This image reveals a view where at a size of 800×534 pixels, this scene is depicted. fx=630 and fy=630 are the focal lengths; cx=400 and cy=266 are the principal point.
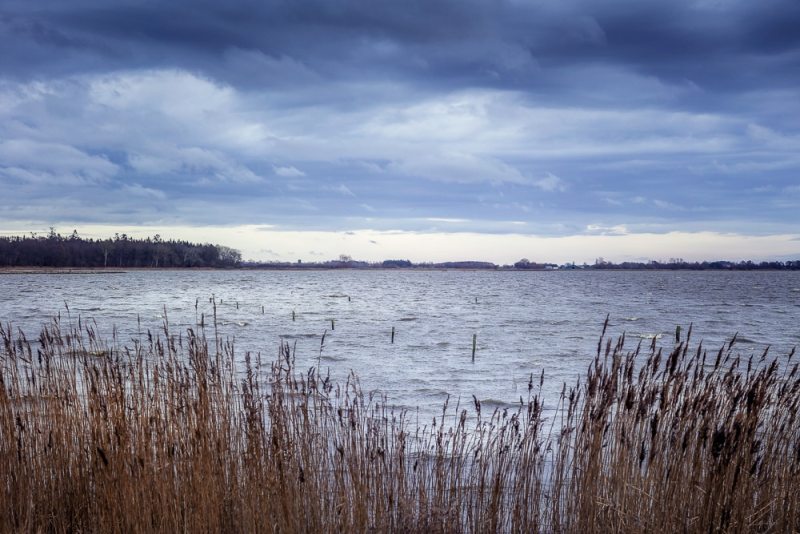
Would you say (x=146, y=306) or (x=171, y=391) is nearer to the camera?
(x=171, y=391)

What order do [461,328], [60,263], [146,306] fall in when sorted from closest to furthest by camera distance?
1. [461,328]
2. [146,306]
3. [60,263]

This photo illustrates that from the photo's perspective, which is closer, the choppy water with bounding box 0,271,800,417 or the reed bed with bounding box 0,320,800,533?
the reed bed with bounding box 0,320,800,533

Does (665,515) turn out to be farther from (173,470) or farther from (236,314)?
(236,314)

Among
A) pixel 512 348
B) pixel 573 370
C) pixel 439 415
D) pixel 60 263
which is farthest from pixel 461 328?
pixel 60 263

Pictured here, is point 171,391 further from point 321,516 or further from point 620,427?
point 620,427

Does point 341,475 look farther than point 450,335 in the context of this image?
No

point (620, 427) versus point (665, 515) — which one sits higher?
point (620, 427)

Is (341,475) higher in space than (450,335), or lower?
higher

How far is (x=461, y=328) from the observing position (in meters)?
37.8

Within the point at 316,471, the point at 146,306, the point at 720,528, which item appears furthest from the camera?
the point at 146,306

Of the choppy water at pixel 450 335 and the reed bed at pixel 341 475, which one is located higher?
the reed bed at pixel 341 475

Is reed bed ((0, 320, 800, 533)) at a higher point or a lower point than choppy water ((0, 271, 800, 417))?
higher

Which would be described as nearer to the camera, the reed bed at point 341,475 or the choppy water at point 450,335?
the reed bed at point 341,475

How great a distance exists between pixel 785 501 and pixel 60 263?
164578mm
